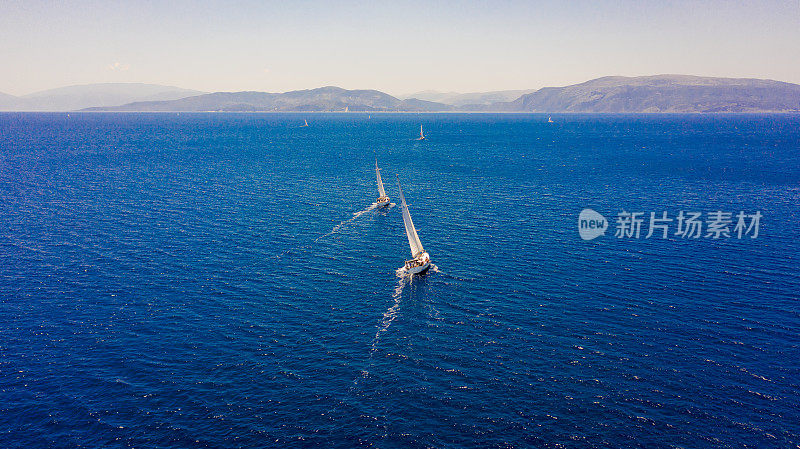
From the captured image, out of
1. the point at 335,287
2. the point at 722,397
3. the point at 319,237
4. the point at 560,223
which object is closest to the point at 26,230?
the point at 319,237

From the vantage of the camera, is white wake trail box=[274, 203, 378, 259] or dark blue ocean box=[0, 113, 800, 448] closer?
dark blue ocean box=[0, 113, 800, 448]

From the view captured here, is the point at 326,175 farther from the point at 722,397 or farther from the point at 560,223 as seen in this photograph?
the point at 722,397

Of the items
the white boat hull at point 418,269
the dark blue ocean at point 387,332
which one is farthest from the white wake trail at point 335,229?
the white boat hull at point 418,269

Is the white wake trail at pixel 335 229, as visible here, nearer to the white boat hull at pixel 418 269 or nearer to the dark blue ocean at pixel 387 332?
the dark blue ocean at pixel 387 332

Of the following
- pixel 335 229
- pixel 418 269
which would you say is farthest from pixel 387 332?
pixel 335 229

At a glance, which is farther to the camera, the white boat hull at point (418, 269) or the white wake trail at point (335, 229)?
the white wake trail at point (335, 229)

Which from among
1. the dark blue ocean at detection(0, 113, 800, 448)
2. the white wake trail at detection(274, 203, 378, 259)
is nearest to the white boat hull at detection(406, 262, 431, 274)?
the dark blue ocean at detection(0, 113, 800, 448)

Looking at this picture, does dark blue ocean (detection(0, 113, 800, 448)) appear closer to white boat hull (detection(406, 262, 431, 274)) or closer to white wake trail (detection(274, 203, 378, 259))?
white wake trail (detection(274, 203, 378, 259))

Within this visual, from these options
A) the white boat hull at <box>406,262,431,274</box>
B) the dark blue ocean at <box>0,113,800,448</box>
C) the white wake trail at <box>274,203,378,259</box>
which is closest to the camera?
the dark blue ocean at <box>0,113,800,448</box>

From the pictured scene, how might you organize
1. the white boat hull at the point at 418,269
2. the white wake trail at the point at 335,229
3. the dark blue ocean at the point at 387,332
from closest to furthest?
the dark blue ocean at the point at 387,332
the white boat hull at the point at 418,269
the white wake trail at the point at 335,229

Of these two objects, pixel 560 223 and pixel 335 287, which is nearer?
pixel 335 287

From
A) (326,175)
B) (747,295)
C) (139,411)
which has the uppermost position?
(326,175)
